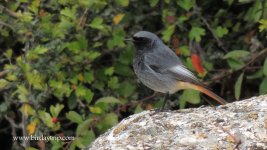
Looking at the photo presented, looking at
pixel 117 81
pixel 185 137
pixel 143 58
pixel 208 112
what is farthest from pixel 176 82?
pixel 185 137

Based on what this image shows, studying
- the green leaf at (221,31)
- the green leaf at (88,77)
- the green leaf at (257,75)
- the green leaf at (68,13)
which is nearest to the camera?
the green leaf at (68,13)

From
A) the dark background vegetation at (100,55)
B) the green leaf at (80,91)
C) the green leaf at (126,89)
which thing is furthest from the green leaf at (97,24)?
the green leaf at (126,89)

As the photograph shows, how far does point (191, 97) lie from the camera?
600 centimetres

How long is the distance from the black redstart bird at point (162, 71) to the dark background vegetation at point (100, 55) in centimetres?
36

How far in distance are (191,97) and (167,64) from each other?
0.50 metres

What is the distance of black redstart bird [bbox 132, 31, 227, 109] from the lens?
560cm

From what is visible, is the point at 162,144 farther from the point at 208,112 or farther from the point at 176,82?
the point at 176,82

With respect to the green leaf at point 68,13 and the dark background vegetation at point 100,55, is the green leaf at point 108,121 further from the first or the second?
the green leaf at point 68,13

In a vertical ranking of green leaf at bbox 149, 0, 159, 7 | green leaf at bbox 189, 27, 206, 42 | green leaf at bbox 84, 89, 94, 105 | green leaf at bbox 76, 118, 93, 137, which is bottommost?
green leaf at bbox 76, 118, 93, 137

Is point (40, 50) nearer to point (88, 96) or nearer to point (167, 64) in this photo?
point (88, 96)

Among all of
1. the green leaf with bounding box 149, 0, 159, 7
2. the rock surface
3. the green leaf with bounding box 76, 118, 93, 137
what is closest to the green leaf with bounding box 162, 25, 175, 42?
the green leaf with bounding box 149, 0, 159, 7

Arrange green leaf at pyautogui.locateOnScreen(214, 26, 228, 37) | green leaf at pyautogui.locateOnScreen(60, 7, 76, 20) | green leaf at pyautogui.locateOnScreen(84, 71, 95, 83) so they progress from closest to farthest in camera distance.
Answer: green leaf at pyautogui.locateOnScreen(60, 7, 76, 20) < green leaf at pyautogui.locateOnScreen(84, 71, 95, 83) < green leaf at pyautogui.locateOnScreen(214, 26, 228, 37)

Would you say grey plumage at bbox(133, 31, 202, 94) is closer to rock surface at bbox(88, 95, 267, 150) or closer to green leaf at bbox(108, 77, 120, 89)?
green leaf at bbox(108, 77, 120, 89)

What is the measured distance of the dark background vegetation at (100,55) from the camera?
5.81 m
